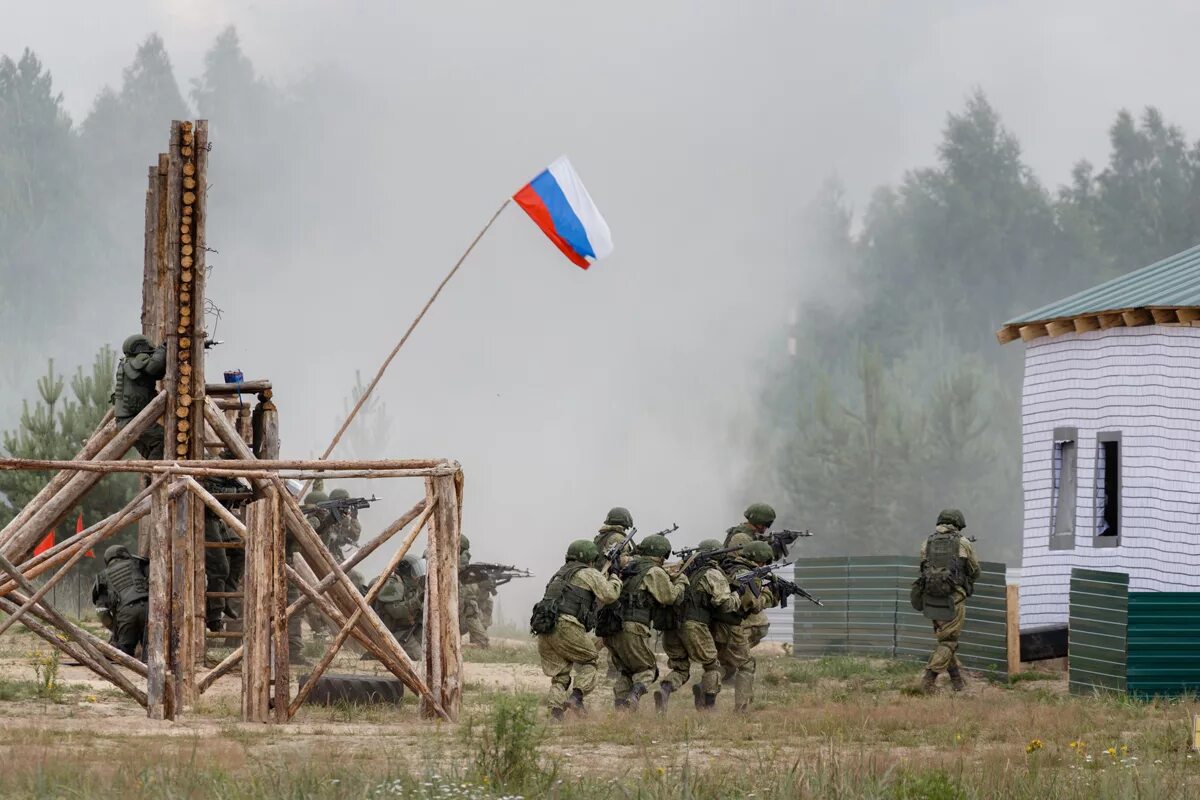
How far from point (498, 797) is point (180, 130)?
8520mm

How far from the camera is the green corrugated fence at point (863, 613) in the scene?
2545cm

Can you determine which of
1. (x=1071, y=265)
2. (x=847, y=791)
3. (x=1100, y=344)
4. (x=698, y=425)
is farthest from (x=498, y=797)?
(x=1071, y=265)

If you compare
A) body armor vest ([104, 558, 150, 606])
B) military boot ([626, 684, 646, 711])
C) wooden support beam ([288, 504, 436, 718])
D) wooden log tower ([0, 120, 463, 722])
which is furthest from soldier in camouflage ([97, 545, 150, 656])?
military boot ([626, 684, 646, 711])

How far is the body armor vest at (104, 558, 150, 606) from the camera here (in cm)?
1811

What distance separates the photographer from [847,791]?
37.2ft

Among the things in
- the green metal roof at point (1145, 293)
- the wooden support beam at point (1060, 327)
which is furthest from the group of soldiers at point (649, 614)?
the wooden support beam at point (1060, 327)

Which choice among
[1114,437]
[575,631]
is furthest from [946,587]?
[575,631]

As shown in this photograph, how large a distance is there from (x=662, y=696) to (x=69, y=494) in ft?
18.9

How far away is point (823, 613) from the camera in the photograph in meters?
26.9

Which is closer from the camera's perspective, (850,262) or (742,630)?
(742,630)

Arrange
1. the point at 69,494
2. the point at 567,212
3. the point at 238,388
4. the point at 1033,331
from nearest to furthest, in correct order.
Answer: the point at 69,494 → the point at 238,388 → the point at 567,212 → the point at 1033,331

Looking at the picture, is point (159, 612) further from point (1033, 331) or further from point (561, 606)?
point (1033, 331)

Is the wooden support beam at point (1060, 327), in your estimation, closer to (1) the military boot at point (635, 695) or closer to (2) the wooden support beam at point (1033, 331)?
(2) the wooden support beam at point (1033, 331)

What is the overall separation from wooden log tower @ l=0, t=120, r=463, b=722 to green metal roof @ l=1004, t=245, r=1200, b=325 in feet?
34.4
